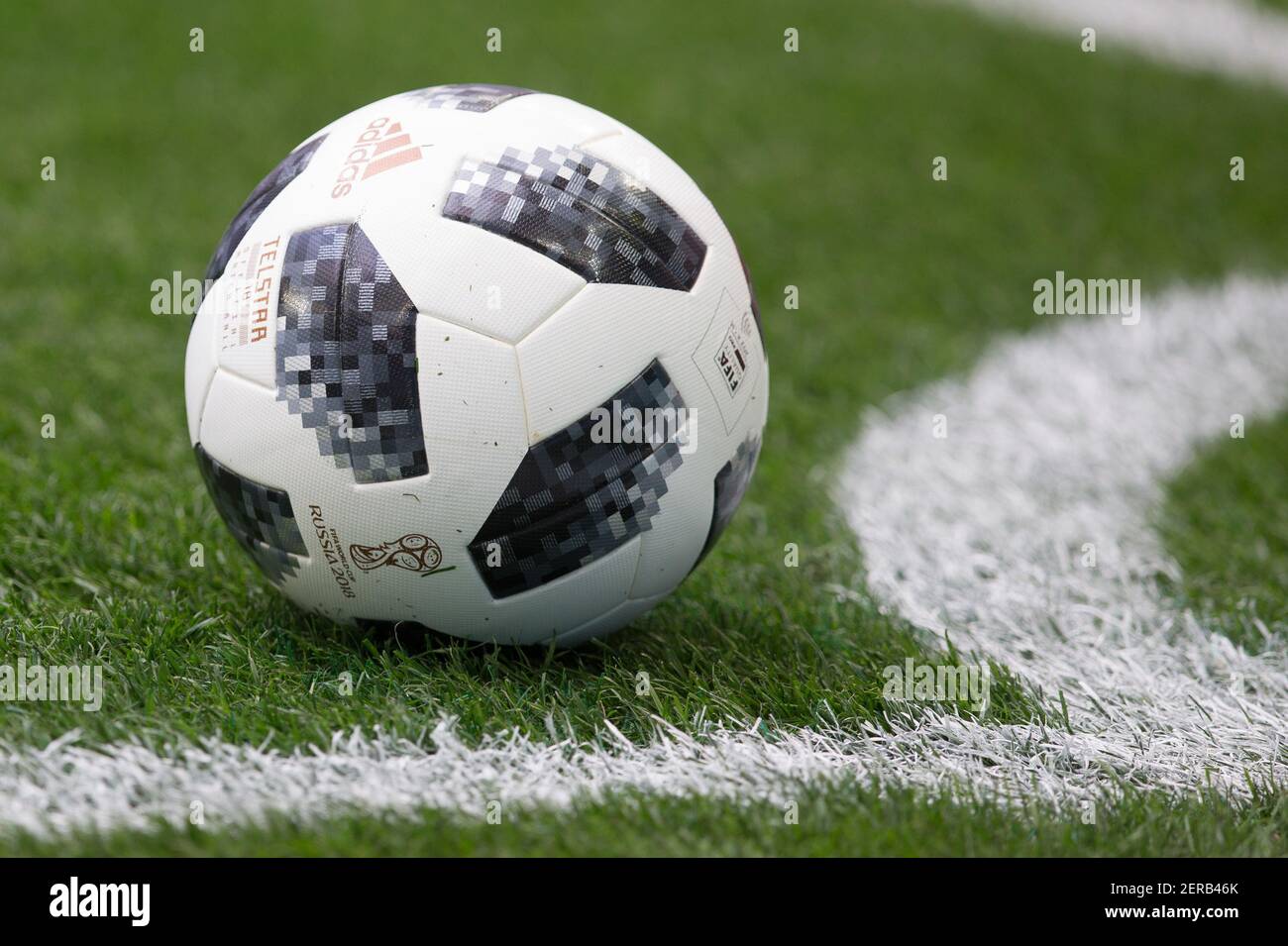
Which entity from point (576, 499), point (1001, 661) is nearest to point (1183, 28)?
point (1001, 661)

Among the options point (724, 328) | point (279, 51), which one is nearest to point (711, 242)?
point (724, 328)

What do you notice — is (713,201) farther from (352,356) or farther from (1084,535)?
(352,356)

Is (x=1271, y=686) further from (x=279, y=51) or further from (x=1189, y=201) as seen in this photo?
(x=279, y=51)

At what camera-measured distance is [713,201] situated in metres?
7.24

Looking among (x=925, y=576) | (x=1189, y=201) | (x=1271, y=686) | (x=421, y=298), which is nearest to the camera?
(x=421, y=298)

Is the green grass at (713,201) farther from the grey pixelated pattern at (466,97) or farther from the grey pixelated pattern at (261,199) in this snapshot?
the grey pixelated pattern at (466,97)

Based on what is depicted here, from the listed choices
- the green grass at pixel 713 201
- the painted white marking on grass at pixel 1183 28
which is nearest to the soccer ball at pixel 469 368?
the green grass at pixel 713 201

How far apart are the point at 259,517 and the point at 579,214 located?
37.8 inches

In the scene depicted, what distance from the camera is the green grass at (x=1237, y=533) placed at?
384cm

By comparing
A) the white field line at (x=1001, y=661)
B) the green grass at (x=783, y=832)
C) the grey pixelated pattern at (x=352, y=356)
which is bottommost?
the green grass at (x=783, y=832)

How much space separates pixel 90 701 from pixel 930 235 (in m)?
5.34

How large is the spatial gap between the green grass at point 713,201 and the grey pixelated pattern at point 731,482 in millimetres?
352

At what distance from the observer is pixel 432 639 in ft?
10.1

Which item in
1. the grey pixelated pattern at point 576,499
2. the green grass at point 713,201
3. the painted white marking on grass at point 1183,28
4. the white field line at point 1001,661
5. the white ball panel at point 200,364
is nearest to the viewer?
the white field line at point 1001,661
